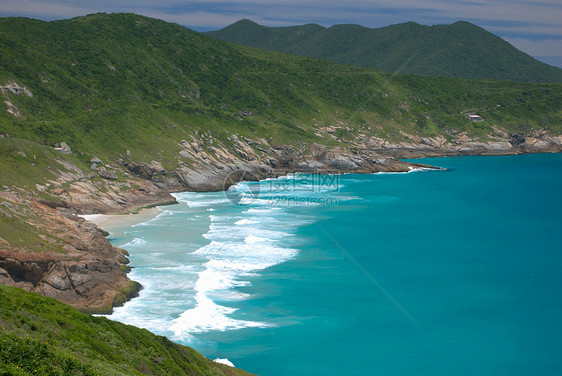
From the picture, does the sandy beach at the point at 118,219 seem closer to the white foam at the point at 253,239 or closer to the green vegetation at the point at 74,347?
the white foam at the point at 253,239

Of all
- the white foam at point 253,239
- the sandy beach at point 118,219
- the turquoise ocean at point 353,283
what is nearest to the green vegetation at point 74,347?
the turquoise ocean at point 353,283

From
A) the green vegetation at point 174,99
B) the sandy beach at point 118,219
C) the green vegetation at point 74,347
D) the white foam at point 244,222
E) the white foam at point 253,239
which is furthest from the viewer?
the green vegetation at point 174,99

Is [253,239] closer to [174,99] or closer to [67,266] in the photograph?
[67,266]

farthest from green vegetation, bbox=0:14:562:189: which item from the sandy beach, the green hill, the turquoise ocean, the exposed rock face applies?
the exposed rock face

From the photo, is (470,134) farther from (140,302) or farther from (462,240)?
(140,302)

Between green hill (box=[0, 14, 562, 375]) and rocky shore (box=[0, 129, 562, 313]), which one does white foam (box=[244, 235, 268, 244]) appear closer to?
rocky shore (box=[0, 129, 562, 313])

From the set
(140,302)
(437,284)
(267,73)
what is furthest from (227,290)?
(267,73)
